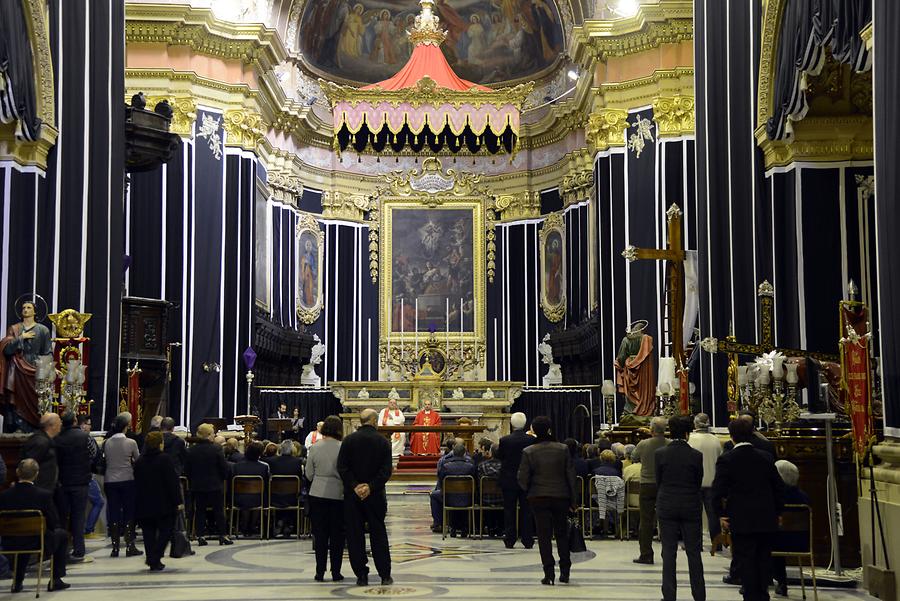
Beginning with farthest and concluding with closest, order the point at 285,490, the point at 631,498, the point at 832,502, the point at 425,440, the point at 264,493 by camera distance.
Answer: the point at 425,440 < the point at 264,493 < the point at 285,490 < the point at 631,498 < the point at 832,502

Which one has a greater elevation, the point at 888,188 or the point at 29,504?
the point at 888,188

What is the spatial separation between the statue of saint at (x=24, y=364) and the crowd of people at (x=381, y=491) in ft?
3.02

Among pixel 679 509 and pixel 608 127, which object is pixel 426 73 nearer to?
pixel 608 127

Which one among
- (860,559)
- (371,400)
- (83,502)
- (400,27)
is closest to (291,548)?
(83,502)

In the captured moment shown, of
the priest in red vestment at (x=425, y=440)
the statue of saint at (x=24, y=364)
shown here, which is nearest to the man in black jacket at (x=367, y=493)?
the statue of saint at (x=24, y=364)

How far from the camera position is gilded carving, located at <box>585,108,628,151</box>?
24.6 metres

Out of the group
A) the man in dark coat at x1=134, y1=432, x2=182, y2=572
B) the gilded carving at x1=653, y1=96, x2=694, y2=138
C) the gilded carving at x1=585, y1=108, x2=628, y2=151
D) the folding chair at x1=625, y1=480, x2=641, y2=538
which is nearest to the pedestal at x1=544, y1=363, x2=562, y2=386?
the gilded carving at x1=585, y1=108, x2=628, y2=151

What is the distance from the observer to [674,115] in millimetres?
23578

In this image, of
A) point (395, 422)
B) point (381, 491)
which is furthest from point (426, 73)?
point (381, 491)

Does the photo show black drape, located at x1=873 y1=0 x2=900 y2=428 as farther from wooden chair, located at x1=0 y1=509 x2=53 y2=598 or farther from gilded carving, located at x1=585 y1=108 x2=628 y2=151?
gilded carving, located at x1=585 y1=108 x2=628 y2=151

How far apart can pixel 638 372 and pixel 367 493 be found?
11564 millimetres

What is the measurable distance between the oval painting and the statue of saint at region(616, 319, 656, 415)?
1200cm

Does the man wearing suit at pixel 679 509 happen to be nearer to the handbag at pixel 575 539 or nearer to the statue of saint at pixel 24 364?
the handbag at pixel 575 539

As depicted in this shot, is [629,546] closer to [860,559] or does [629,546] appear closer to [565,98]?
[860,559]
